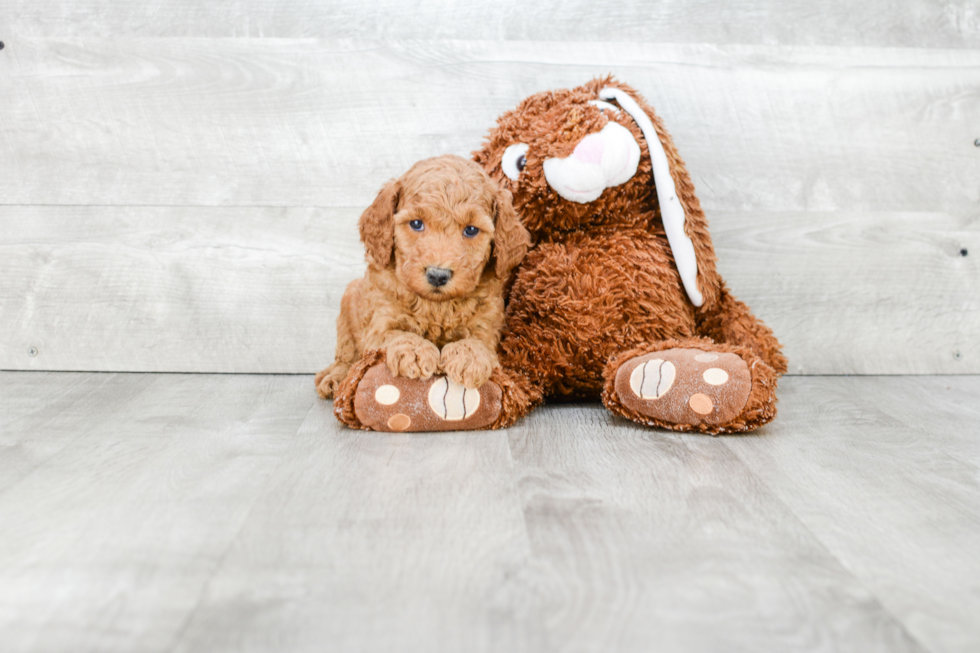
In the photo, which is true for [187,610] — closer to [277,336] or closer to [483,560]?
[483,560]

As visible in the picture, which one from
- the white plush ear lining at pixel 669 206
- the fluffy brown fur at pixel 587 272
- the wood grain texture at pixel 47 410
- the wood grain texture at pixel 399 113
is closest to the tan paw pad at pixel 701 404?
the fluffy brown fur at pixel 587 272

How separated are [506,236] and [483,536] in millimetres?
507

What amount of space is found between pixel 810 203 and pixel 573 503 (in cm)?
108

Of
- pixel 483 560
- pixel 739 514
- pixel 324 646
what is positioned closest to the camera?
pixel 324 646

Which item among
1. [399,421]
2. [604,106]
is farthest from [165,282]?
[604,106]

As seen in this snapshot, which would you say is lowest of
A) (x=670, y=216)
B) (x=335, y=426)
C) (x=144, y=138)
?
(x=335, y=426)

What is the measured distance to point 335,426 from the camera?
116 cm

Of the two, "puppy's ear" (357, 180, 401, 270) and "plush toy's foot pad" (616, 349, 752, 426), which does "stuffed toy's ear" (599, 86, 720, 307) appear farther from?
"puppy's ear" (357, 180, 401, 270)

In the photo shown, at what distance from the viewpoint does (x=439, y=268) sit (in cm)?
106

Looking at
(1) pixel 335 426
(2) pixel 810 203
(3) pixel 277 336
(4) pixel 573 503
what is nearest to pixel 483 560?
(4) pixel 573 503

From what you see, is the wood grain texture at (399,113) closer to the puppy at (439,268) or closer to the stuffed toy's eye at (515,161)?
the stuffed toy's eye at (515,161)

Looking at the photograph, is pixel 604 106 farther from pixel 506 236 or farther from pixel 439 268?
pixel 439 268

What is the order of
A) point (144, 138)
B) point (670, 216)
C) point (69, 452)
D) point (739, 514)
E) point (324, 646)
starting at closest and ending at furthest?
1. point (324, 646)
2. point (739, 514)
3. point (69, 452)
4. point (670, 216)
5. point (144, 138)

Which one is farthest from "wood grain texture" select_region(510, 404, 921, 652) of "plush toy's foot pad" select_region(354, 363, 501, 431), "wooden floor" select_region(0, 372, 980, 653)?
"plush toy's foot pad" select_region(354, 363, 501, 431)
